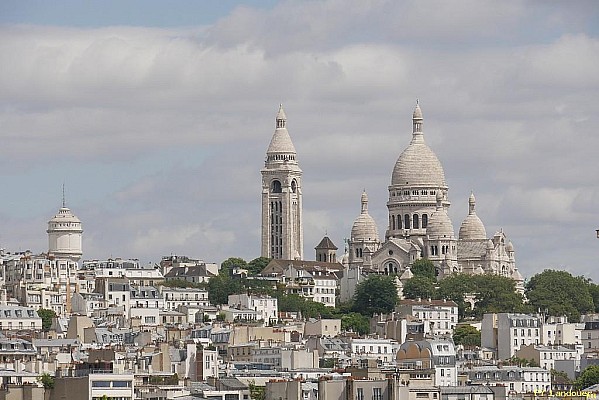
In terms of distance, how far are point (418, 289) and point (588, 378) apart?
61.9 m

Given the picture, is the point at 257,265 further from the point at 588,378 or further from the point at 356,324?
the point at 588,378

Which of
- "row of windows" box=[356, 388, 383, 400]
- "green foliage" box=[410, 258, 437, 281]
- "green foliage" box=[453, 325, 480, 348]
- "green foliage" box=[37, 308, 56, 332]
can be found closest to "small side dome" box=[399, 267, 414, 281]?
"green foliage" box=[410, 258, 437, 281]

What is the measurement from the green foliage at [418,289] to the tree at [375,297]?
3.95 metres

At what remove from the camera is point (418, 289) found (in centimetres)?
17850

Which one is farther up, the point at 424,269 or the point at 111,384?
the point at 424,269

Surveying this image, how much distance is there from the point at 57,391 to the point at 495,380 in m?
34.3

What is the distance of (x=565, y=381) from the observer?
121 m

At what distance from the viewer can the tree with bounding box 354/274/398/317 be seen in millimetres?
168875

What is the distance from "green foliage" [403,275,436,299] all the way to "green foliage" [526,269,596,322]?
600 centimetres

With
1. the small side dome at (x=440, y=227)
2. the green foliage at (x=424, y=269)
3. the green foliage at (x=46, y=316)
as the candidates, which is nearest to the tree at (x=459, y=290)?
the green foliage at (x=424, y=269)

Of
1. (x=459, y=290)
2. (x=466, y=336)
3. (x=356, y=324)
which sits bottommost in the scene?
(x=466, y=336)

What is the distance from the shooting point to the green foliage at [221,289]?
16950cm

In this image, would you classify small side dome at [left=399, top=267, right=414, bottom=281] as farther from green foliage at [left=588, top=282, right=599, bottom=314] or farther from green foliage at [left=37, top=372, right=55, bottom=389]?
green foliage at [left=37, top=372, right=55, bottom=389]

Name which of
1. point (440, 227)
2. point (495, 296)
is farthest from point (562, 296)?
point (440, 227)
